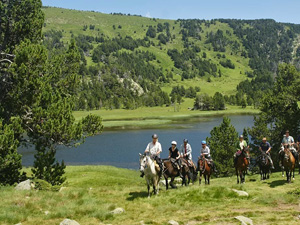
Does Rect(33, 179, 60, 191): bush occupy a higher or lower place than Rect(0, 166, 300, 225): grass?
lower

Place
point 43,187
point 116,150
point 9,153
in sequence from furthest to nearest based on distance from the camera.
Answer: point 116,150
point 9,153
point 43,187

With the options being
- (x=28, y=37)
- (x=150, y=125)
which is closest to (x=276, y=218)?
(x=28, y=37)

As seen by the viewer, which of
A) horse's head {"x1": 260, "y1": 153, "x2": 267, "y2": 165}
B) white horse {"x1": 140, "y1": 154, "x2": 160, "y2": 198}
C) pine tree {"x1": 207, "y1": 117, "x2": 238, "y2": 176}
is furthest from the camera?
pine tree {"x1": 207, "y1": 117, "x2": 238, "y2": 176}

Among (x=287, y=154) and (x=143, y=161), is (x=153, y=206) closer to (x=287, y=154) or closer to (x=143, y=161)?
(x=143, y=161)

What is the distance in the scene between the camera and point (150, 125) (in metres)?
148

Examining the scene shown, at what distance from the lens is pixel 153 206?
1886cm

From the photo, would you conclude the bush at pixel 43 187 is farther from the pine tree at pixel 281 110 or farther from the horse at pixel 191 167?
the pine tree at pixel 281 110

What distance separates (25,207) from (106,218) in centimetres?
537

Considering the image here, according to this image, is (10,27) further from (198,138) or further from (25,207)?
(198,138)

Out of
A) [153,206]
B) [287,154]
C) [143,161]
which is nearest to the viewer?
[153,206]

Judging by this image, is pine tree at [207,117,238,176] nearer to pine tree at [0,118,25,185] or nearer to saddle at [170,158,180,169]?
saddle at [170,158,180,169]

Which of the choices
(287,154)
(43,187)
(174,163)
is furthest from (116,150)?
(287,154)

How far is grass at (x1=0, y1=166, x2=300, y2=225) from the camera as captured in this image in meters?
15.9

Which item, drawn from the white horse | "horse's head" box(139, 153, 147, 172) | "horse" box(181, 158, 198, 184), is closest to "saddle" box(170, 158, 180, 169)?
"horse" box(181, 158, 198, 184)
